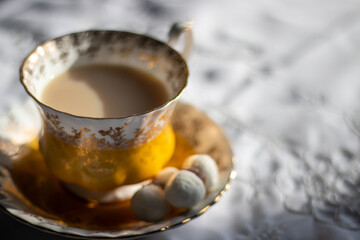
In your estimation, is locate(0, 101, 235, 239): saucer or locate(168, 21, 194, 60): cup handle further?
locate(168, 21, 194, 60): cup handle

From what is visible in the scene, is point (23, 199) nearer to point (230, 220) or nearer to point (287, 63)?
point (230, 220)

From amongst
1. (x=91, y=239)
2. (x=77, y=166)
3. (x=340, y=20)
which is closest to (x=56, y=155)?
(x=77, y=166)

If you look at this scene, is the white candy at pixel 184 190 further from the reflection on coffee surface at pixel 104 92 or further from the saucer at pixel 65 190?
the reflection on coffee surface at pixel 104 92

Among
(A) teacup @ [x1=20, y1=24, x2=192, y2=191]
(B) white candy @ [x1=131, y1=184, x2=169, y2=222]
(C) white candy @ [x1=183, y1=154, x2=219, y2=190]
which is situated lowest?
(B) white candy @ [x1=131, y1=184, x2=169, y2=222]

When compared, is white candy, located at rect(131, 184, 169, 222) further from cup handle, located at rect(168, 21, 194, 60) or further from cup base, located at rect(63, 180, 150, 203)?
cup handle, located at rect(168, 21, 194, 60)

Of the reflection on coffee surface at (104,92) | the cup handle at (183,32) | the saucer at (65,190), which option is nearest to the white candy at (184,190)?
the saucer at (65,190)

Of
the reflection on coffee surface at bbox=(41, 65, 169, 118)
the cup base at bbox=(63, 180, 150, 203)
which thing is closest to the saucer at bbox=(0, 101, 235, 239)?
the cup base at bbox=(63, 180, 150, 203)

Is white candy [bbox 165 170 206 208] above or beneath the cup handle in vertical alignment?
beneath
